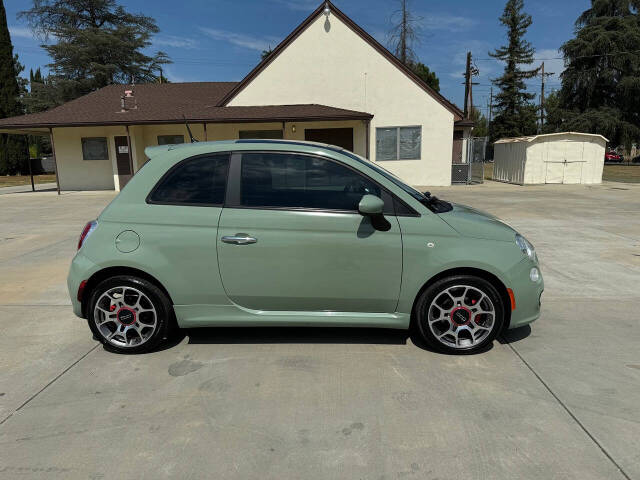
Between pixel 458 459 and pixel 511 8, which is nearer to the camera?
pixel 458 459

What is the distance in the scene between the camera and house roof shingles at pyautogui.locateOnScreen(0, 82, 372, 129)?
17.9 m

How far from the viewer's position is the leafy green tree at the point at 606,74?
38594 mm

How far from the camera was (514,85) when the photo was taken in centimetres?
5300

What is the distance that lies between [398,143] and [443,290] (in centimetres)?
1722

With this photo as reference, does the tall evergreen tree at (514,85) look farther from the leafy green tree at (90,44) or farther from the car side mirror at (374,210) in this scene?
the car side mirror at (374,210)

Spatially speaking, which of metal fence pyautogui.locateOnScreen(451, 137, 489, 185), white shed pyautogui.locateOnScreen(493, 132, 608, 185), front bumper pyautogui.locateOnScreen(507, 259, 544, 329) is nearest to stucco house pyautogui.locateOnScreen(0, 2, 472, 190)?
metal fence pyautogui.locateOnScreen(451, 137, 489, 185)

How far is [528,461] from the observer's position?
228 cm

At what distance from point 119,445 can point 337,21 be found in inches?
770

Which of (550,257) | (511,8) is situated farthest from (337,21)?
Answer: (511,8)

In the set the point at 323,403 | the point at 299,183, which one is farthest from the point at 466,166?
the point at 323,403

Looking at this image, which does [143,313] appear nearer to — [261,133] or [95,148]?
[261,133]

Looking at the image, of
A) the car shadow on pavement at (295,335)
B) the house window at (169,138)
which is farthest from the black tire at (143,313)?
the house window at (169,138)

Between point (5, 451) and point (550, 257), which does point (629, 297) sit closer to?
point (550, 257)

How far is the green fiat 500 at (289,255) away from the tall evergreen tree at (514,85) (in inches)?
2176
